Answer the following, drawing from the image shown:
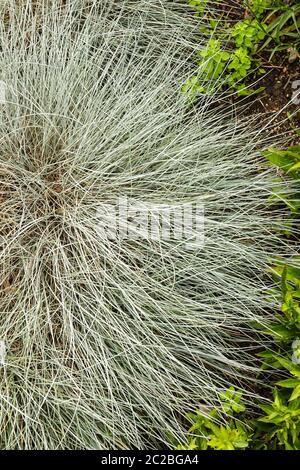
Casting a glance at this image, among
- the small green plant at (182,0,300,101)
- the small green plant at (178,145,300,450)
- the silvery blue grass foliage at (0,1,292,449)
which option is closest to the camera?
the small green plant at (178,145,300,450)

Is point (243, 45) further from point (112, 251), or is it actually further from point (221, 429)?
point (221, 429)

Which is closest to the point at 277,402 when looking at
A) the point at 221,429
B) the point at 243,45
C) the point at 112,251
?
the point at 221,429

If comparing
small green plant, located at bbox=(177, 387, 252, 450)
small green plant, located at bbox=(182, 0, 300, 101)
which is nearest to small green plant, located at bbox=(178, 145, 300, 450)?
small green plant, located at bbox=(177, 387, 252, 450)

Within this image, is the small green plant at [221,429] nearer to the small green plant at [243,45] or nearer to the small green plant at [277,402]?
the small green plant at [277,402]

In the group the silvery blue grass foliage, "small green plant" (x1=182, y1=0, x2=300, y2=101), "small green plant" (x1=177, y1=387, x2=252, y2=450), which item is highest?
"small green plant" (x1=182, y1=0, x2=300, y2=101)

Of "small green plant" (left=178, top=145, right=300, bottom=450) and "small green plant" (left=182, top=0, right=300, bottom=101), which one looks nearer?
"small green plant" (left=178, top=145, right=300, bottom=450)

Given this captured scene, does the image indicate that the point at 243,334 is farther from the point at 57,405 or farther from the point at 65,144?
the point at 65,144

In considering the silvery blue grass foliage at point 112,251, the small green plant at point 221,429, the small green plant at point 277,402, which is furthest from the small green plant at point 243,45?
Result: the small green plant at point 221,429

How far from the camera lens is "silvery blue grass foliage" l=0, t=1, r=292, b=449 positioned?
211 cm

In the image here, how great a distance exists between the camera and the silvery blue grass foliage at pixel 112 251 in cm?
211

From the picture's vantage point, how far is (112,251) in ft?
7.25

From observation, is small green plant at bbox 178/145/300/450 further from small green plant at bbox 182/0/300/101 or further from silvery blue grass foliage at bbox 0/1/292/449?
small green plant at bbox 182/0/300/101
